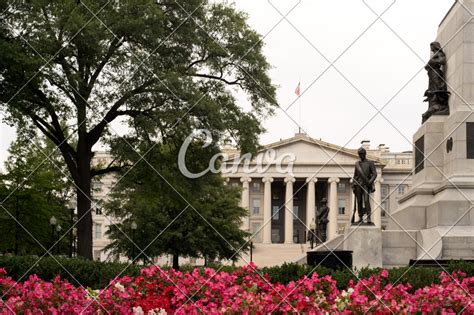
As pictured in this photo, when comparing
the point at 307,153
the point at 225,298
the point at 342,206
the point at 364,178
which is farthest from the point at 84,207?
the point at 342,206

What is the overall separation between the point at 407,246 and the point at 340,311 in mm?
13924

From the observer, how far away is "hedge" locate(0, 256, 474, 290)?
533 inches

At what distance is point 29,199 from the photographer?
42594mm

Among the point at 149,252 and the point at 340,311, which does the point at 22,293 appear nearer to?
the point at 340,311

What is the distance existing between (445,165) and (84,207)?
1181cm

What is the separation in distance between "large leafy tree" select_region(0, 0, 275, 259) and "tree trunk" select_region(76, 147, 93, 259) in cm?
3

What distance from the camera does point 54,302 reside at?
31.4 feet

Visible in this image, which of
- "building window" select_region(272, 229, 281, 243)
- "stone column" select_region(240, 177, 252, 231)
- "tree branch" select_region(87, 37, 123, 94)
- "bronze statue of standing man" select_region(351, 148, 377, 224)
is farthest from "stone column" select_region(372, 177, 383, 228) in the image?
"bronze statue of standing man" select_region(351, 148, 377, 224)

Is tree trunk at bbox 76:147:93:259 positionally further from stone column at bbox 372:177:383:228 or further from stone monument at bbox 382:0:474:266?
stone column at bbox 372:177:383:228

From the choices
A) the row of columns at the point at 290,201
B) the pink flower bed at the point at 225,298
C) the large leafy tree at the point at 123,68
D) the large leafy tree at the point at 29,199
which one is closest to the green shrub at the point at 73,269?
the pink flower bed at the point at 225,298

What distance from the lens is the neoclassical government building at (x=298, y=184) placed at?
337 ft

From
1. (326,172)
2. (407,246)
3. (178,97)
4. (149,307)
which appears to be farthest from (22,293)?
(326,172)

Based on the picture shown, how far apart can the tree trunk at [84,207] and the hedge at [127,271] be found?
7.74 meters

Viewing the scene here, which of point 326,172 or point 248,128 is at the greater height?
point 326,172
